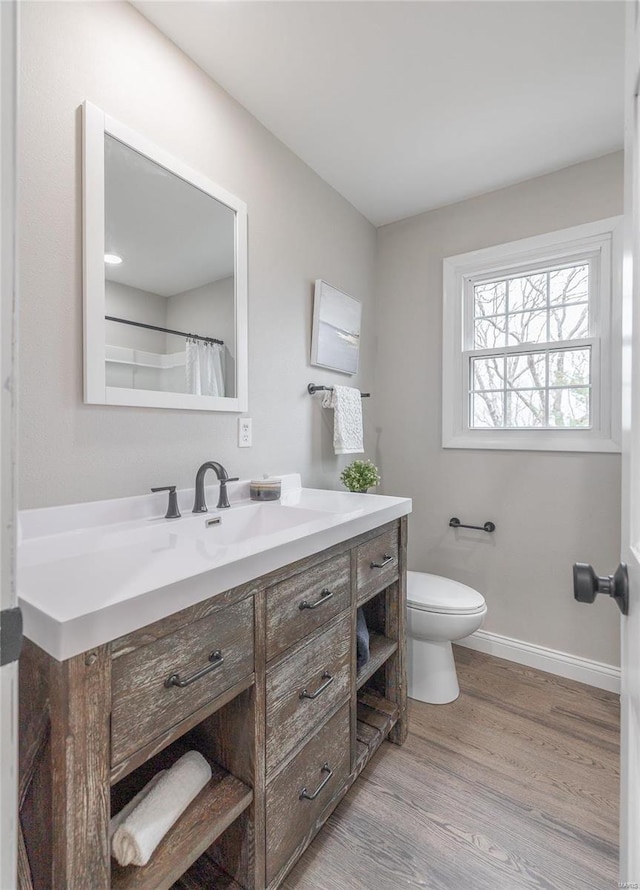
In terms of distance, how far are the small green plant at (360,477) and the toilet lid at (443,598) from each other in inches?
20.5

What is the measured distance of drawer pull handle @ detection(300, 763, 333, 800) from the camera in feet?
3.57

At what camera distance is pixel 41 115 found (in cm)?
106

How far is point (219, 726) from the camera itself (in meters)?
0.98

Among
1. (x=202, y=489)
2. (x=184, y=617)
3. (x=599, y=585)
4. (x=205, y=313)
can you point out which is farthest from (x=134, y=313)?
(x=599, y=585)

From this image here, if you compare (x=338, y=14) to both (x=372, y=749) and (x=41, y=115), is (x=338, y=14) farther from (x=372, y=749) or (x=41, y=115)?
(x=372, y=749)

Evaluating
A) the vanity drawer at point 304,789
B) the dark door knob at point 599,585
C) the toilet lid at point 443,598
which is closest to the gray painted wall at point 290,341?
the toilet lid at point 443,598

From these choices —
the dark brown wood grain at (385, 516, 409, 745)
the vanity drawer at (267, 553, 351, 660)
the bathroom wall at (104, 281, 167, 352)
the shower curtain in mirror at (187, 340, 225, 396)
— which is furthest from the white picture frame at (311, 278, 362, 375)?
the vanity drawer at (267, 553, 351, 660)

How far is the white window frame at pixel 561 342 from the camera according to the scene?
1932 millimetres

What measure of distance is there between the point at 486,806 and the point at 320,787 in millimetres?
620

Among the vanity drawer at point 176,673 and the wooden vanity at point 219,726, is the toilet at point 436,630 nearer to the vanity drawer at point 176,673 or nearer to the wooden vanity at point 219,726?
the wooden vanity at point 219,726

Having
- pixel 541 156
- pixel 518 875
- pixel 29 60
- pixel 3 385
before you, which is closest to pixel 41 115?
pixel 29 60

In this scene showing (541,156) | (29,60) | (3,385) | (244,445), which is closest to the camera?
(3,385)

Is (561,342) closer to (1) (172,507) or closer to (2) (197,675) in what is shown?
(1) (172,507)

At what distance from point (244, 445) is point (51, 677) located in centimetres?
112
